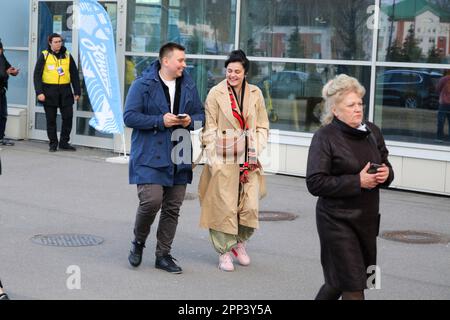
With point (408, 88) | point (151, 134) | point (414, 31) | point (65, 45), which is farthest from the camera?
point (65, 45)

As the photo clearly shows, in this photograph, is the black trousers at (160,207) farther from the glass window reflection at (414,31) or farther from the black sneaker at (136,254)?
the glass window reflection at (414,31)

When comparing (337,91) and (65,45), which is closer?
(337,91)

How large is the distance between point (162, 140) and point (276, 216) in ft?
10.2

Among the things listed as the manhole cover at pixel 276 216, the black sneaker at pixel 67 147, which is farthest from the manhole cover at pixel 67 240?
the black sneaker at pixel 67 147

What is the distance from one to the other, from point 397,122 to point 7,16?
837cm

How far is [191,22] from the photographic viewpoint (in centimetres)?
1403

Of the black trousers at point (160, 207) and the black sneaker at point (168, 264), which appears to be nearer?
the black trousers at point (160, 207)

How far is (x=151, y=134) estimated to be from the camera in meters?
7.17

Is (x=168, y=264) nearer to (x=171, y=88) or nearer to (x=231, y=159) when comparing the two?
(x=231, y=159)

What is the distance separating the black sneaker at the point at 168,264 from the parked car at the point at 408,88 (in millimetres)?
5338

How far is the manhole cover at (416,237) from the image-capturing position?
887 cm

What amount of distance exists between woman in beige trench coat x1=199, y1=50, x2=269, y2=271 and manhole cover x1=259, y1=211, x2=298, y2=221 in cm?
225

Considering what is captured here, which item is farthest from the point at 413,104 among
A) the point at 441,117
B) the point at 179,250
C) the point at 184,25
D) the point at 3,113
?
the point at 3,113
